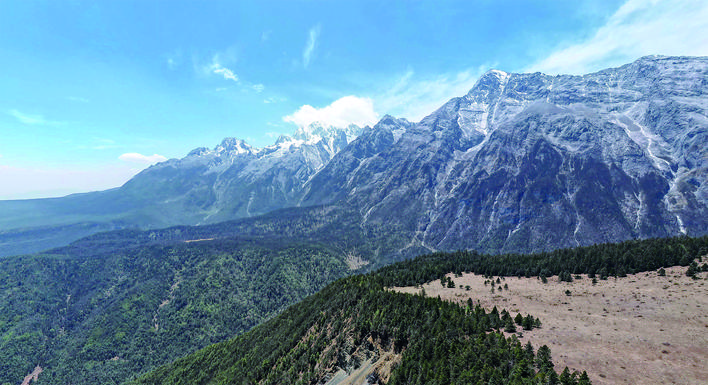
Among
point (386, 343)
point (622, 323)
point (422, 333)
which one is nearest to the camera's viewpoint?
point (622, 323)

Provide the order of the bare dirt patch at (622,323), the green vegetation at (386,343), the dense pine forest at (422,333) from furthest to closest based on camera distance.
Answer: the dense pine forest at (422,333)
the green vegetation at (386,343)
the bare dirt patch at (622,323)

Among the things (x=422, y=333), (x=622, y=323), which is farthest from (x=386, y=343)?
(x=622, y=323)

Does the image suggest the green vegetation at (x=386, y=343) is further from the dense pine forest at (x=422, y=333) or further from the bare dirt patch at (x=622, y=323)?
the bare dirt patch at (x=622, y=323)

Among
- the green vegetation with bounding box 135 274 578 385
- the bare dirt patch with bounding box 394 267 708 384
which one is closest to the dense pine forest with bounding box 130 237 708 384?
the green vegetation with bounding box 135 274 578 385

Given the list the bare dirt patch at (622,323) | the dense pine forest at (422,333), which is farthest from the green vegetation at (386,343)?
the bare dirt patch at (622,323)

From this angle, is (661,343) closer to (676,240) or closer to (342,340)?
(342,340)

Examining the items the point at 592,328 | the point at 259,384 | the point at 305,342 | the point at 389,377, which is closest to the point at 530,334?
the point at 592,328

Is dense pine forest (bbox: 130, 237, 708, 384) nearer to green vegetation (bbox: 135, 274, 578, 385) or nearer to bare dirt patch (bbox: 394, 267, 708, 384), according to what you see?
green vegetation (bbox: 135, 274, 578, 385)

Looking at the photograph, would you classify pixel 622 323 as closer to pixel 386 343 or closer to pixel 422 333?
pixel 422 333
